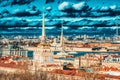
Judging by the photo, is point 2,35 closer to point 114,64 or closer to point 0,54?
point 0,54

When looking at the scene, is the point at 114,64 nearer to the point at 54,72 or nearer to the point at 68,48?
the point at 54,72

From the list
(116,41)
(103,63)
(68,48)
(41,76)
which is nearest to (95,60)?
(103,63)

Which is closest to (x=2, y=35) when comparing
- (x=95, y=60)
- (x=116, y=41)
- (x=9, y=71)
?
(x=116, y=41)

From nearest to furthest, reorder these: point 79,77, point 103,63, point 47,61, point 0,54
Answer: point 79,77 < point 47,61 < point 103,63 < point 0,54

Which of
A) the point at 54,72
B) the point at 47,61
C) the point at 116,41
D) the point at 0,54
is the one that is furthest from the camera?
the point at 116,41

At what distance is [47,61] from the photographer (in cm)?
1675

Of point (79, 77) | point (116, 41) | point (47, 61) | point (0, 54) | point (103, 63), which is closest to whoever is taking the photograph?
point (79, 77)

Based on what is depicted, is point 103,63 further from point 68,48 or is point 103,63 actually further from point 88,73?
point 68,48

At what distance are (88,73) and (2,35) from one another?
21.3m

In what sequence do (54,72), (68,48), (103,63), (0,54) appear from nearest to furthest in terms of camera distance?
(54,72), (103,63), (0,54), (68,48)

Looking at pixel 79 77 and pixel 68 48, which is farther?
A: pixel 68 48

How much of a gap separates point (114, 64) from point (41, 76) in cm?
432

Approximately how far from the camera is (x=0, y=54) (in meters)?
24.0

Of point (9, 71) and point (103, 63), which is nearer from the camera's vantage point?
point (9, 71)
